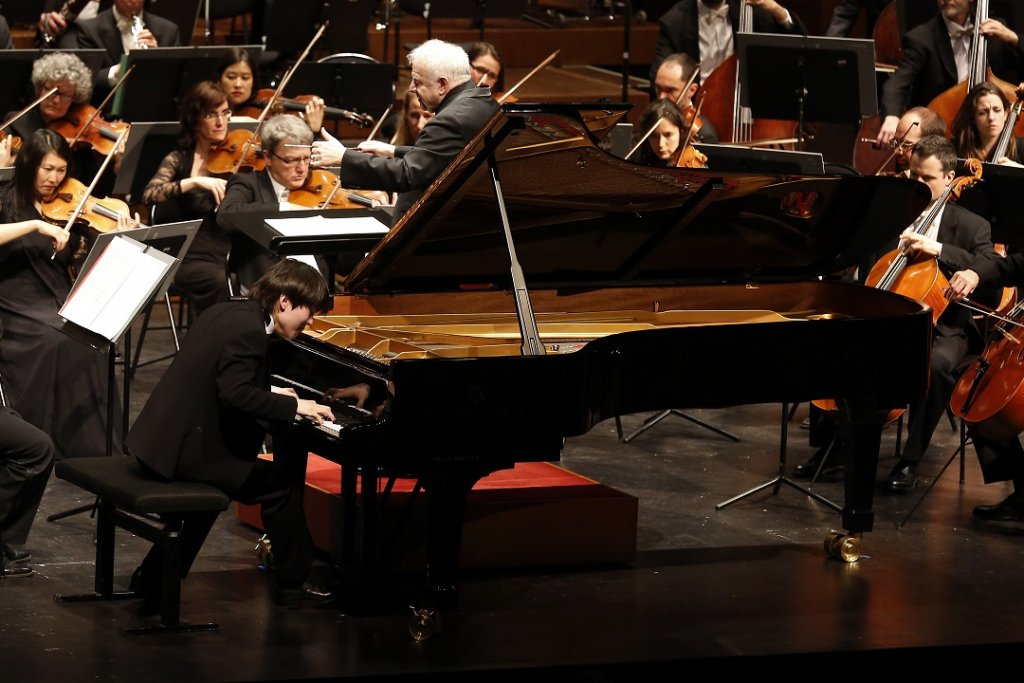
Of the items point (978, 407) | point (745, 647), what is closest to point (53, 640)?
point (745, 647)

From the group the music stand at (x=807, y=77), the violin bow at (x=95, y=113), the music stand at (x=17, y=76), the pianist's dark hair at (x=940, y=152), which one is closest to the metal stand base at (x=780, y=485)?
the pianist's dark hair at (x=940, y=152)

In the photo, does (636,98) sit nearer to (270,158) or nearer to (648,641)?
(270,158)

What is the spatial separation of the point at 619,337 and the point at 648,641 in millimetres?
817

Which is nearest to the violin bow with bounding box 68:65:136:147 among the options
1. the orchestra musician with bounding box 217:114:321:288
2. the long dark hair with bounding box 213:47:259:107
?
the long dark hair with bounding box 213:47:259:107

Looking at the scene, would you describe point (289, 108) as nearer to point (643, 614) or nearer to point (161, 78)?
point (161, 78)

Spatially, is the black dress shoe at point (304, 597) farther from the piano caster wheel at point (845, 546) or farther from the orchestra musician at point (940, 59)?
the orchestra musician at point (940, 59)

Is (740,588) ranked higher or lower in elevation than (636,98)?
lower

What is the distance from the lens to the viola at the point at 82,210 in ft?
18.4

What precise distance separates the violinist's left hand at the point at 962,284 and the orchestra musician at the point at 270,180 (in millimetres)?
2429

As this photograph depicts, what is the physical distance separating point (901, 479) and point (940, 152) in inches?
46.5

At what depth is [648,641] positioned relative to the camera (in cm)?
434

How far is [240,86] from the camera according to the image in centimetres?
757

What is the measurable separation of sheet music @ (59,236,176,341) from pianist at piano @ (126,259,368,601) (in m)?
0.39

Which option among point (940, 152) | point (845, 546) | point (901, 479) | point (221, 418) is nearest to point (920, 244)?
point (940, 152)
